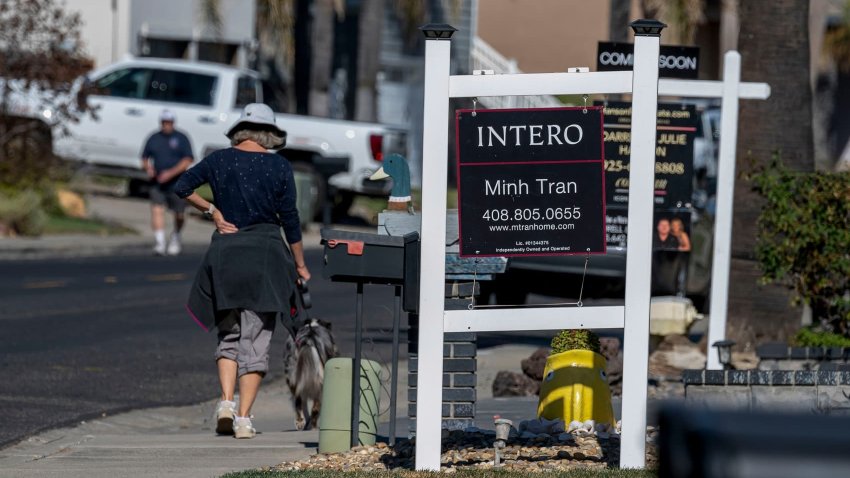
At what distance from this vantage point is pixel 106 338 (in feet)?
39.7

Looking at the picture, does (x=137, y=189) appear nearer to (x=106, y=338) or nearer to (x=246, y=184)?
(x=106, y=338)

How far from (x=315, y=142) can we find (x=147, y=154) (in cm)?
421

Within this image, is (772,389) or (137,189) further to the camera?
(137,189)

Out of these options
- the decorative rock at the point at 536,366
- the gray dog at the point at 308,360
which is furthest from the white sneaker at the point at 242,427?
the decorative rock at the point at 536,366

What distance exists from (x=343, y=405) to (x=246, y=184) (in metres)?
1.39

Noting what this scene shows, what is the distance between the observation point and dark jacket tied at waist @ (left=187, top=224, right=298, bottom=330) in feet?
25.6

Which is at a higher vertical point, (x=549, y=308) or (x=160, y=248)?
(x=549, y=308)

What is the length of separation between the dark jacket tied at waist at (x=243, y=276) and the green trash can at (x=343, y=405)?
683mm

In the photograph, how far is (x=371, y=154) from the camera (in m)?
22.9

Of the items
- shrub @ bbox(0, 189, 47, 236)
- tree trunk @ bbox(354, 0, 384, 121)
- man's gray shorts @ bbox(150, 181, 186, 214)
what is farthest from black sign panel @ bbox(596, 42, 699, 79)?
tree trunk @ bbox(354, 0, 384, 121)

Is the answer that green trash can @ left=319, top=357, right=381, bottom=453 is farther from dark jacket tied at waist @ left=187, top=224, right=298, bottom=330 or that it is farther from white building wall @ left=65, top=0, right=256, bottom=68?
white building wall @ left=65, top=0, right=256, bottom=68

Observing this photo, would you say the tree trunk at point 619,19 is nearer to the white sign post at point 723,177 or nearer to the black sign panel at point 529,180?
the white sign post at point 723,177

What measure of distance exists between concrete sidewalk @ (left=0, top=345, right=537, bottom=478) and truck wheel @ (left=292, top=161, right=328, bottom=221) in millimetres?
11963

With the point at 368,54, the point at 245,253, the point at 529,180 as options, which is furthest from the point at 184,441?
the point at 368,54
